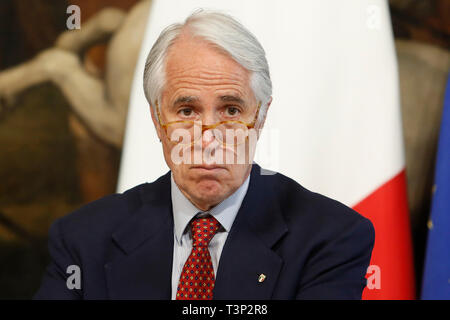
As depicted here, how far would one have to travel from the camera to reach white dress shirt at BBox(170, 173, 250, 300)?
1.75m

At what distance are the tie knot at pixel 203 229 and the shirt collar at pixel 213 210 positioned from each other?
17mm

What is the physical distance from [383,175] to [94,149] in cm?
163

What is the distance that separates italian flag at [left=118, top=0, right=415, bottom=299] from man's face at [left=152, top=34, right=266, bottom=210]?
0.78 meters

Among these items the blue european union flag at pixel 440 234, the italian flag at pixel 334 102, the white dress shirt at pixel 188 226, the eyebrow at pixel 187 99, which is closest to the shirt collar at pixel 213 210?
the white dress shirt at pixel 188 226

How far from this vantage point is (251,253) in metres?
1.69

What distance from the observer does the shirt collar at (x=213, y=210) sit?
69.4 inches

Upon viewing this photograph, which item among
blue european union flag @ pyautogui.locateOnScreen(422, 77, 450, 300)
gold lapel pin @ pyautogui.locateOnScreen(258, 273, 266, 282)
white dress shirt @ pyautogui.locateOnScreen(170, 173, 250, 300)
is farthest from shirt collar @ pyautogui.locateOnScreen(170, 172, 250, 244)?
blue european union flag @ pyautogui.locateOnScreen(422, 77, 450, 300)

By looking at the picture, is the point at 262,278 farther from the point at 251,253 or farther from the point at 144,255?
the point at 144,255

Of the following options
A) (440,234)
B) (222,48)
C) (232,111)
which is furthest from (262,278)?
(440,234)

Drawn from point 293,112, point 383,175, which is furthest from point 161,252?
point 383,175

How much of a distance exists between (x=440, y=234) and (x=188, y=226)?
55.6 inches
